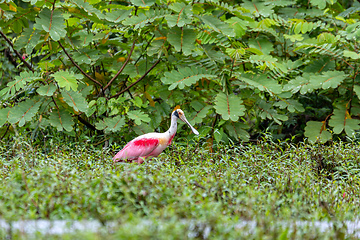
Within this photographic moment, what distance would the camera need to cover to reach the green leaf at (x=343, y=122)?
565 cm

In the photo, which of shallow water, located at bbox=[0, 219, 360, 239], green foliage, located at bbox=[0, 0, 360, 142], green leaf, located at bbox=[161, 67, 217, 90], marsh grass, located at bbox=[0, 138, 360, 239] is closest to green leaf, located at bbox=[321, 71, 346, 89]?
green foliage, located at bbox=[0, 0, 360, 142]

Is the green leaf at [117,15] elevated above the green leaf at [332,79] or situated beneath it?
elevated above

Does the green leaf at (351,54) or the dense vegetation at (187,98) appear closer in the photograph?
the dense vegetation at (187,98)

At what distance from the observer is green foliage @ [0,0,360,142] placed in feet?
16.4

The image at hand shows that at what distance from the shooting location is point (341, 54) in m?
5.86

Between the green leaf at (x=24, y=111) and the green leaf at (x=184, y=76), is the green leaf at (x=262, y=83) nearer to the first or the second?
the green leaf at (x=184, y=76)

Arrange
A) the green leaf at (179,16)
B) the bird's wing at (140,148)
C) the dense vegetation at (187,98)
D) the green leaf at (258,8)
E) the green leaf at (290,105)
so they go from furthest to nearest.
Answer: the green leaf at (258,8), the green leaf at (290,105), the green leaf at (179,16), the bird's wing at (140,148), the dense vegetation at (187,98)

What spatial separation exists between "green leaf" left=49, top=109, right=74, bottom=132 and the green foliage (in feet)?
0.04

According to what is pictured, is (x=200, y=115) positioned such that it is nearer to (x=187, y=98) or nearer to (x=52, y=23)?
(x=187, y=98)

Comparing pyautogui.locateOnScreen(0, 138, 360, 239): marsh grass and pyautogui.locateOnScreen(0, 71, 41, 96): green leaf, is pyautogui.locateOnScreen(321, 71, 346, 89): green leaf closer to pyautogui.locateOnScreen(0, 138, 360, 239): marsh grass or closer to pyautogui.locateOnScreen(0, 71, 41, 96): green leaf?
pyautogui.locateOnScreen(0, 138, 360, 239): marsh grass

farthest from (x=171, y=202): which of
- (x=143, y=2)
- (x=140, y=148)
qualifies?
(x=143, y=2)

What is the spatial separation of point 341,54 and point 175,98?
2.45 m

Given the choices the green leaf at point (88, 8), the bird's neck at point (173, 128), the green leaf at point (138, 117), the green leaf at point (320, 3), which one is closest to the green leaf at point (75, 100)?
the green leaf at point (138, 117)

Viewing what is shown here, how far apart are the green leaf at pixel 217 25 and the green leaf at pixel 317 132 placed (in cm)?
182
